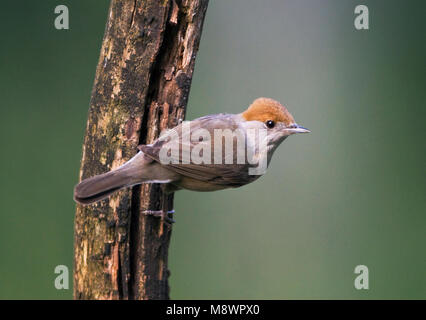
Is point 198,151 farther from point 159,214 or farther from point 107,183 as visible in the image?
point 107,183

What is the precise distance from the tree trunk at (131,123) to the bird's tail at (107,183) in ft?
0.51

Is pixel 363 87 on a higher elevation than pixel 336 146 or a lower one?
higher

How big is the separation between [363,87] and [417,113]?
733 mm

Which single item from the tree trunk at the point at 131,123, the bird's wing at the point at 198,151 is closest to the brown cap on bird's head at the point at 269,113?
the bird's wing at the point at 198,151

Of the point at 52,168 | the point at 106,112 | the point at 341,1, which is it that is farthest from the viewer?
the point at 341,1

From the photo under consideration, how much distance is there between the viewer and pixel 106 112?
3.17m

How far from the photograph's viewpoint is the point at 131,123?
3.15 metres

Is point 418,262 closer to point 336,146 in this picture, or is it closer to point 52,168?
point 336,146

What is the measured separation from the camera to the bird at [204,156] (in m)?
3.01

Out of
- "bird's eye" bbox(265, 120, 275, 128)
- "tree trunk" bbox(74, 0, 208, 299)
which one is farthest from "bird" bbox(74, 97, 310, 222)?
"tree trunk" bbox(74, 0, 208, 299)

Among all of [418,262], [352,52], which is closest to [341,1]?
[352,52]

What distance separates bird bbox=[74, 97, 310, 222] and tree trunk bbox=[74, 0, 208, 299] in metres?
0.12

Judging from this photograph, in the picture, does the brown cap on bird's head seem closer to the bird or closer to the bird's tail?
the bird

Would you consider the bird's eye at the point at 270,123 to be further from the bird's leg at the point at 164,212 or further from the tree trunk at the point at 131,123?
the bird's leg at the point at 164,212
